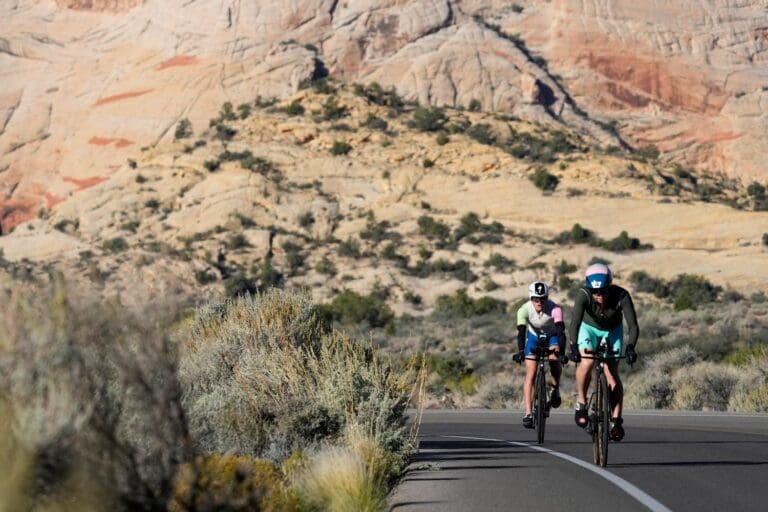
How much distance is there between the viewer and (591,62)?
9238 centimetres

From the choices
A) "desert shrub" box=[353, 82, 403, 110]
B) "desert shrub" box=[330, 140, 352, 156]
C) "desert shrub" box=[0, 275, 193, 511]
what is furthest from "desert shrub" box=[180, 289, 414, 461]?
"desert shrub" box=[353, 82, 403, 110]

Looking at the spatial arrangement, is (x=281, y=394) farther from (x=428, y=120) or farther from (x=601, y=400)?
(x=428, y=120)

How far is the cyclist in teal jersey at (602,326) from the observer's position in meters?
12.3

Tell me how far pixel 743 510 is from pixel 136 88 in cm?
8596

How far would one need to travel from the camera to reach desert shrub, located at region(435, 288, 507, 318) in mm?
55031

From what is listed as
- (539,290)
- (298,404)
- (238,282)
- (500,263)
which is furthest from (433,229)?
(298,404)

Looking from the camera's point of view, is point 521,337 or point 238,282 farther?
point 238,282

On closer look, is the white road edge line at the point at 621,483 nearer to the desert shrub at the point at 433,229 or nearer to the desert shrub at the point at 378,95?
the desert shrub at the point at 433,229

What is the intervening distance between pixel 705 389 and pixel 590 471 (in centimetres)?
1464

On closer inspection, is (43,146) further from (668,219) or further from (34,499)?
(34,499)

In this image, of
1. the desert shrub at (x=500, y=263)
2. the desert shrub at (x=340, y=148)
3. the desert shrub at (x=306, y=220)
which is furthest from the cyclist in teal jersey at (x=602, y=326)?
the desert shrub at (x=340, y=148)

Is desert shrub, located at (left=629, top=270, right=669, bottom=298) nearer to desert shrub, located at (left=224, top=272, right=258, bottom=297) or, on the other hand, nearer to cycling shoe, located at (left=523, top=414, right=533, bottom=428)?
desert shrub, located at (left=224, top=272, right=258, bottom=297)

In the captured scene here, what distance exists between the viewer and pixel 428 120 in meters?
74.3

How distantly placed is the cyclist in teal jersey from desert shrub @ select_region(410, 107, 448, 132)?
61.3 metres
